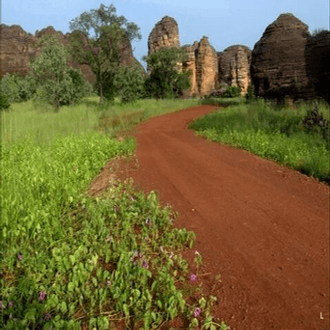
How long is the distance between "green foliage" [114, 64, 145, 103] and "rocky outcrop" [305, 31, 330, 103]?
47.7ft

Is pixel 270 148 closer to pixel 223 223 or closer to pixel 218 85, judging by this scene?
pixel 223 223

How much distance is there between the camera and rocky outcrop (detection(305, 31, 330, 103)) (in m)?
14.0

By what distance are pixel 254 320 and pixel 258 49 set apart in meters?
17.1

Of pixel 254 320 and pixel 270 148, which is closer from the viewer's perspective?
pixel 254 320

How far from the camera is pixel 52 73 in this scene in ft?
64.1

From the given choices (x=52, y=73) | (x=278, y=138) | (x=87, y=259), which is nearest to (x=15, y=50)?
(x=52, y=73)

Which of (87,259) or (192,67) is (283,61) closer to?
(87,259)

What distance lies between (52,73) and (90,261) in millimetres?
19367

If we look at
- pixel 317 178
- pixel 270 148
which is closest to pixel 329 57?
pixel 270 148

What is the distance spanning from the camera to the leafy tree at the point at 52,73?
62.7ft

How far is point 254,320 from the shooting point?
2.41m

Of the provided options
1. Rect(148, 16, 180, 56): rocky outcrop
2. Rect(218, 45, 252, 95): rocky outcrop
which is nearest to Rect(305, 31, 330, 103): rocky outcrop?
Rect(148, 16, 180, 56): rocky outcrop

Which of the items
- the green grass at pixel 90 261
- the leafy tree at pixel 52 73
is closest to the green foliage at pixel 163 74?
the leafy tree at pixel 52 73

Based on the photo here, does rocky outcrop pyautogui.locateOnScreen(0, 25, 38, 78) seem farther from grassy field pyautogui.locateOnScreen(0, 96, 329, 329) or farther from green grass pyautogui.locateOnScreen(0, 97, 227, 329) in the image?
green grass pyautogui.locateOnScreen(0, 97, 227, 329)
